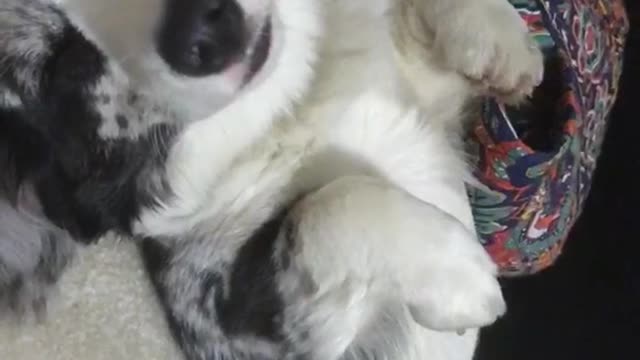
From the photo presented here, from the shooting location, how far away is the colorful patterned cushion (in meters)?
Answer: 1.53

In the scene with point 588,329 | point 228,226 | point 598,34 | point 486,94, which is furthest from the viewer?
point 588,329

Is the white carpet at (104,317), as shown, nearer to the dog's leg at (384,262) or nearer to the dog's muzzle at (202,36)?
the dog's leg at (384,262)

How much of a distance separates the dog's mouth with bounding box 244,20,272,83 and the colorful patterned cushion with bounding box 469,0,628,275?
1.10ft

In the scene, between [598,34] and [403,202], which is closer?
[403,202]

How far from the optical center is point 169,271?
1438 mm

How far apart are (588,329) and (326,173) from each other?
0.73 meters

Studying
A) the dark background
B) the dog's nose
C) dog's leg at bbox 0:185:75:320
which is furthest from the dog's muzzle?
the dark background

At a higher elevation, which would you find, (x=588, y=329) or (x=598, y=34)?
(x=598, y=34)

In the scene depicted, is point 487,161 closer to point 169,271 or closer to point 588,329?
point 169,271

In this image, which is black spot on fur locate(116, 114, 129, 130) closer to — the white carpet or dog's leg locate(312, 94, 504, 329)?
dog's leg locate(312, 94, 504, 329)

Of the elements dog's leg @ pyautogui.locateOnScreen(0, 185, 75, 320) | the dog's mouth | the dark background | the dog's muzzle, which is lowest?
the dark background

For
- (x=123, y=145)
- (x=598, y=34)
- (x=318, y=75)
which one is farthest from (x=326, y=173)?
(x=598, y=34)

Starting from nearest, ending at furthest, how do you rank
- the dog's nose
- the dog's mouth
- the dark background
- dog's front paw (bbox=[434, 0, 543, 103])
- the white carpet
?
the dog's nose, the dog's mouth, dog's front paw (bbox=[434, 0, 543, 103]), the white carpet, the dark background

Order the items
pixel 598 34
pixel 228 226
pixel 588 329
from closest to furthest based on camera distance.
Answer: pixel 228 226 → pixel 598 34 → pixel 588 329
